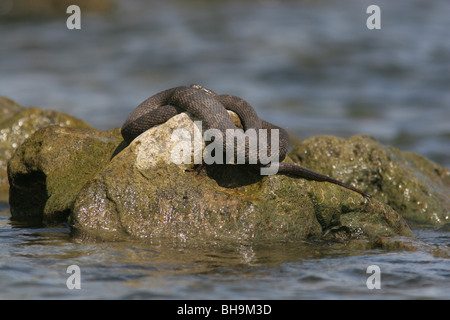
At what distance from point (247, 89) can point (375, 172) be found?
7.81 m

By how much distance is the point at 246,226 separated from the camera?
18.5 feet

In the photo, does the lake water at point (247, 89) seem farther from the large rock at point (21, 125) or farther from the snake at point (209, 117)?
the large rock at point (21, 125)

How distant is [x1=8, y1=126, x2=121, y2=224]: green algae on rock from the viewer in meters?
6.21

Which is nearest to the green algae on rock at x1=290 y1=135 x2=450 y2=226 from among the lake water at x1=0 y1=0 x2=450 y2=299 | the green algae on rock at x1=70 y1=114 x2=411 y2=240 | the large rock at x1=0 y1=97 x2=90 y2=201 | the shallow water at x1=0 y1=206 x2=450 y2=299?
the lake water at x1=0 y1=0 x2=450 y2=299

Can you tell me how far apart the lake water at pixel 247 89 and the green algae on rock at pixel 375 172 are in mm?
569

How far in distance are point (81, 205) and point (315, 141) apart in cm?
340

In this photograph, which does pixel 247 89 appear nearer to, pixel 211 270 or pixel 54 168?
pixel 54 168

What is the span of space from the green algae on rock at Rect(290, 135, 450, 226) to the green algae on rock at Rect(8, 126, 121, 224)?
2.58 meters

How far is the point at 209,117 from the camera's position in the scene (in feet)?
18.9

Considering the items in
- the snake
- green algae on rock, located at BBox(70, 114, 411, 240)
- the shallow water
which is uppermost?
the snake

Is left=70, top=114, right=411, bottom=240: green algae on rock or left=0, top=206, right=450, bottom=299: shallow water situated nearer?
left=0, top=206, right=450, bottom=299: shallow water

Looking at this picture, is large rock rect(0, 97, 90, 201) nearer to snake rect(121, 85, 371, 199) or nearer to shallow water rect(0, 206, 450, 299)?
snake rect(121, 85, 371, 199)

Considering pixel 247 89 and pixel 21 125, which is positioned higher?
pixel 247 89

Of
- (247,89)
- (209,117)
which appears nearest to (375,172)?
(209,117)
